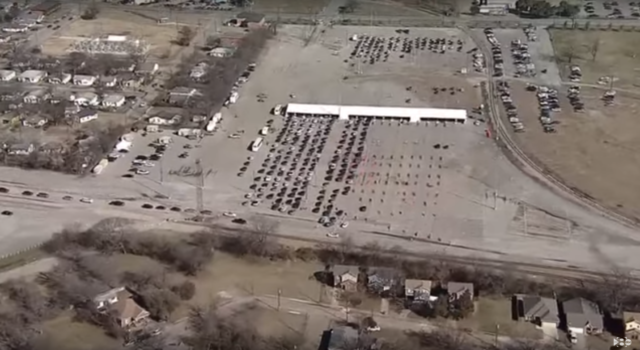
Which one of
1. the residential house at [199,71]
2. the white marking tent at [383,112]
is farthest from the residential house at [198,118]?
the residential house at [199,71]

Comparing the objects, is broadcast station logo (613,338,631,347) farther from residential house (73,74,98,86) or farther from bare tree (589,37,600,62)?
residential house (73,74,98,86)

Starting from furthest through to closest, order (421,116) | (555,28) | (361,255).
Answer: (555,28) < (421,116) < (361,255)

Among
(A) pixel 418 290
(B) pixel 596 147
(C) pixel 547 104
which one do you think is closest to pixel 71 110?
(A) pixel 418 290

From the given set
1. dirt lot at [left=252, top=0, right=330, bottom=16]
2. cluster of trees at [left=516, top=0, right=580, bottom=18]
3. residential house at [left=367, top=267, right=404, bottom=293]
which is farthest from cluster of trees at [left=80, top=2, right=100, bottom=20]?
residential house at [left=367, top=267, right=404, bottom=293]

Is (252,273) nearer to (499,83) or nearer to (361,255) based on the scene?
(361,255)

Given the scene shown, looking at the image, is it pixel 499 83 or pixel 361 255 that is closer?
pixel 361 255

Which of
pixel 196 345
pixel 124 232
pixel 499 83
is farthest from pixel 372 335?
pixel 499 83
